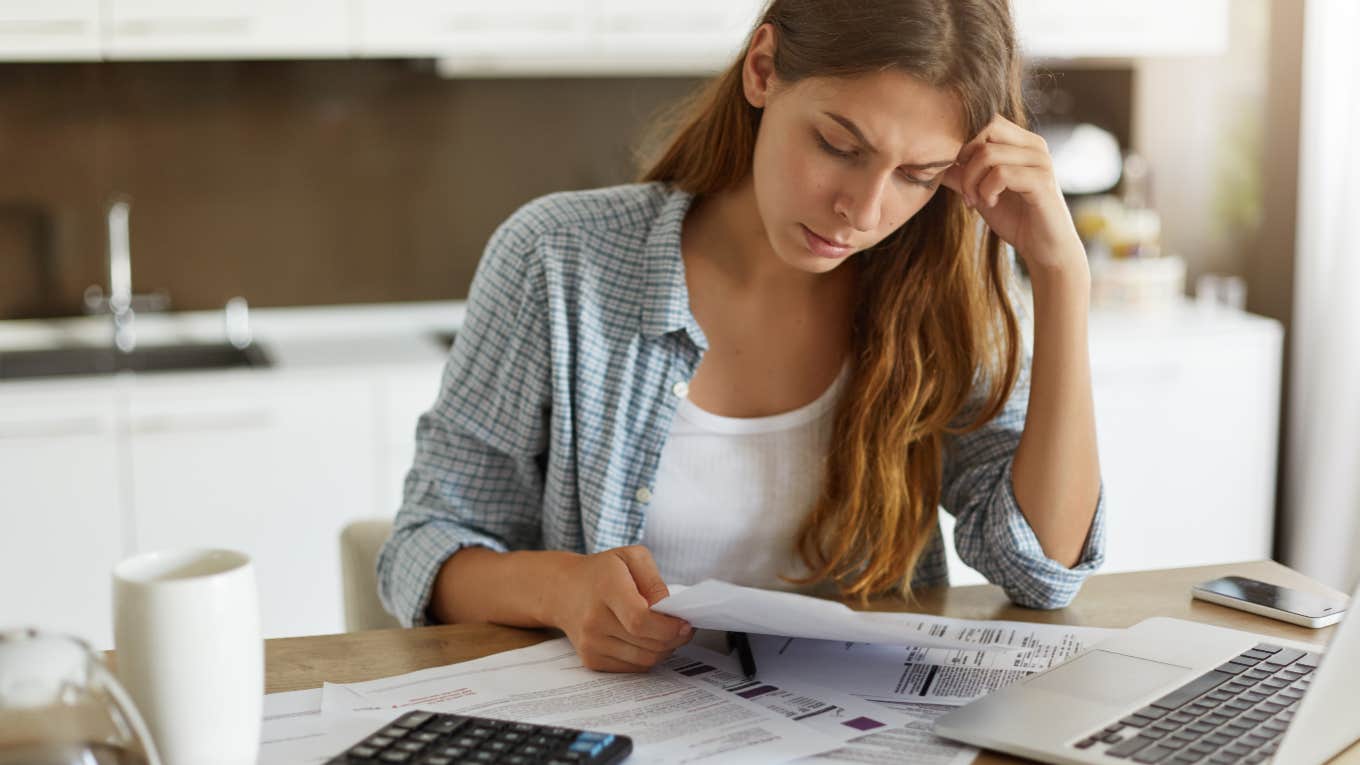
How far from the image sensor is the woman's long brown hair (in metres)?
1.41

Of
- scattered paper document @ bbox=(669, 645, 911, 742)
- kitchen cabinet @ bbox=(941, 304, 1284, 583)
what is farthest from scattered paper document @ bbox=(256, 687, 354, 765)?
kitchen cabinet @ bbox=(941, 304, 1284, 583)

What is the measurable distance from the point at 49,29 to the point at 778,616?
2.34 metres

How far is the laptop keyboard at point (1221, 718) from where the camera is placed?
0.93 meters

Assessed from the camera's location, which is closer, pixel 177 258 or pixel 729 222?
pixel 729 222

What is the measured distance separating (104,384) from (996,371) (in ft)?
6.02

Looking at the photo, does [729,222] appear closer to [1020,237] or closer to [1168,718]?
[1020,237]

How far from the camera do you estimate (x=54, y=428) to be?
2.65 m

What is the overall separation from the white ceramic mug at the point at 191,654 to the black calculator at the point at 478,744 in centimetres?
9

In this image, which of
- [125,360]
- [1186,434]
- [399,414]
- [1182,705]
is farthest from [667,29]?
[1182,705]

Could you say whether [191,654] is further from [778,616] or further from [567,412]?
[567,412]

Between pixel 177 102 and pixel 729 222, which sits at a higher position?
pixel 177 102

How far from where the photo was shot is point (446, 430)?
1441mm

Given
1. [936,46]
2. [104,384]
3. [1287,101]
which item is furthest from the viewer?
[1287,101]

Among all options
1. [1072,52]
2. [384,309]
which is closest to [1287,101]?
[1072,52]
